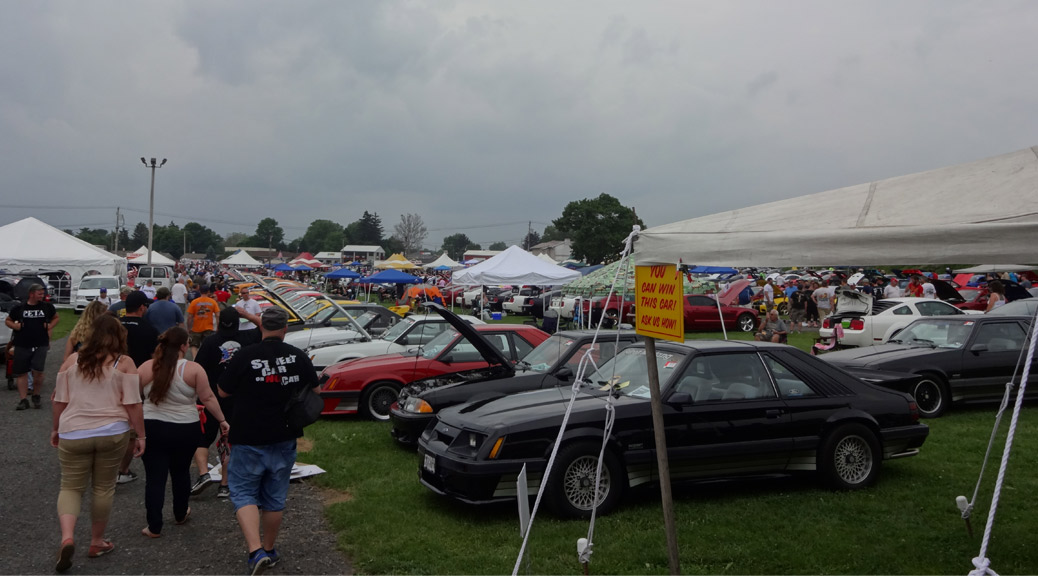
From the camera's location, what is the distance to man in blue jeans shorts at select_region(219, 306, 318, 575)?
15.9ft

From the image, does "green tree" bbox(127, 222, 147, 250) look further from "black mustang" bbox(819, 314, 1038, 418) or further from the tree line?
"black mustang" bbox(819, 314, 1038, 418)

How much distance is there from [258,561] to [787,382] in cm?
459

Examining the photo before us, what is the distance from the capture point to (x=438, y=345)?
10.6 metres

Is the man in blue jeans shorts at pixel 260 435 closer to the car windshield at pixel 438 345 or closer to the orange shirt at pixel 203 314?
the car windshield at pixel 438 345

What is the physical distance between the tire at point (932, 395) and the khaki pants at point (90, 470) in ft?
32.1

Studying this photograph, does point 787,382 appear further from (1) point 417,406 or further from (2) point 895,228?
(1) point 417,406

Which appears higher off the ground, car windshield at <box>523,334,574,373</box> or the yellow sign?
the yellow sign

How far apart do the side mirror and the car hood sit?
4.84 metres

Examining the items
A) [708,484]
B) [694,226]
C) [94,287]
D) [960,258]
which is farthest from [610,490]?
[94,287]

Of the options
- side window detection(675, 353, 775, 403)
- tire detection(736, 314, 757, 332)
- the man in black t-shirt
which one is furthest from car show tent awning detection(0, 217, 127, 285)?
side window detection(675, 353, 775, 403)

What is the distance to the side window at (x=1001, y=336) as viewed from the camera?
35.6 feet

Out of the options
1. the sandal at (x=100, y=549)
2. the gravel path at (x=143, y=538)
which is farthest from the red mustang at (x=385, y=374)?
the sandal at (x=100, y=549)

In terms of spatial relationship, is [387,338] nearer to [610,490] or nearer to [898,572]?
[610,490]

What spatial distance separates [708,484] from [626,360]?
1.36 m
